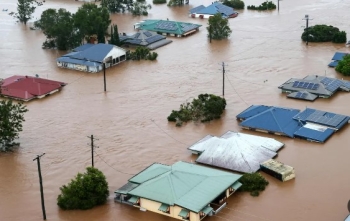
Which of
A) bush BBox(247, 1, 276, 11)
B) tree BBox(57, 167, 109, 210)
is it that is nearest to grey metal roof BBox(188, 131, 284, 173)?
tree BBox(57, 167, 109, 210)

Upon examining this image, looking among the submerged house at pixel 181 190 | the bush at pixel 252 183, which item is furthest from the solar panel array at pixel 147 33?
the bush at pixel 252 183

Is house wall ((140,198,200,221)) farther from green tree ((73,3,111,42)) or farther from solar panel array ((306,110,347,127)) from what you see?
green tree ((73,3,111,42))

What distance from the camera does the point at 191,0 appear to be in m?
63.5

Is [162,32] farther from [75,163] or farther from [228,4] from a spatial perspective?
[75,163]

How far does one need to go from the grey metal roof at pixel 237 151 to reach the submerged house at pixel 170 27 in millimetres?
22146

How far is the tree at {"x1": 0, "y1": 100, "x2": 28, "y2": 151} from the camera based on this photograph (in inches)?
1060

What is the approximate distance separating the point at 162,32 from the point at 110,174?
2501 cm

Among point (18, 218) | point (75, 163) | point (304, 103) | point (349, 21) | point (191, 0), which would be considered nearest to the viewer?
point (18, 218)

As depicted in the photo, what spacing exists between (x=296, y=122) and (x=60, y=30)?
2188 centimetres

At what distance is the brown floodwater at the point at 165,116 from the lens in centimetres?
2261

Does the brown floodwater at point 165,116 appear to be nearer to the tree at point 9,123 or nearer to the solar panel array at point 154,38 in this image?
the tree at point 9,123

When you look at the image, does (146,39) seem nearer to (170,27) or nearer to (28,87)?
(170,27)

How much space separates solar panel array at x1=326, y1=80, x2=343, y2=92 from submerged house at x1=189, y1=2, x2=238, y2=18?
21.0 meters

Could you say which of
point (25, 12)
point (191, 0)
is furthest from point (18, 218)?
point (191, 0)
